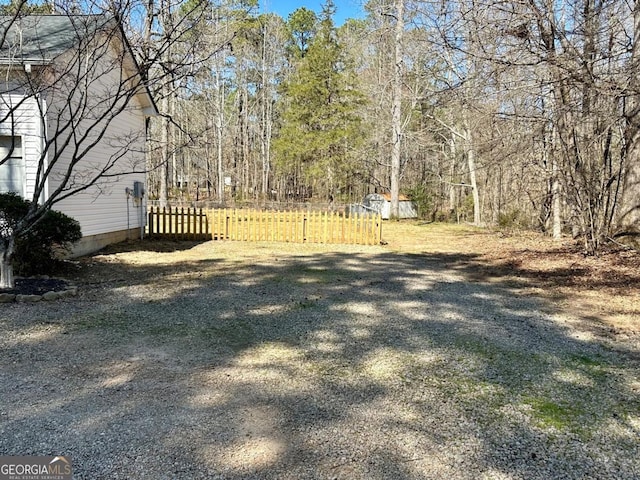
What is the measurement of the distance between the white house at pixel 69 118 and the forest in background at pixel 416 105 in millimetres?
785

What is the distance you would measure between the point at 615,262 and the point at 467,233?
8.45 meters

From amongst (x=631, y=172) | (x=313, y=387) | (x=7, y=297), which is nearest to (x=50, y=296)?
(x=7, y=297)

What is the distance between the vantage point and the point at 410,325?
5.39 metres

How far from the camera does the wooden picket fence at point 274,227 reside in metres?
13.6

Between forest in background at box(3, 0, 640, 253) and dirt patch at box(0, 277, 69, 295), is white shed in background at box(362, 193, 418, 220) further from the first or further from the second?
dirt patch at box(0, 277, 69, 295)

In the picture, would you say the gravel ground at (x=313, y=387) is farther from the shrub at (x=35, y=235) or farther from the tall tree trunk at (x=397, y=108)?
the tall tree trunk at (x=397, y=108)

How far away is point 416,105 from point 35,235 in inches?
821

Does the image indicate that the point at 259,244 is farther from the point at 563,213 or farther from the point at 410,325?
the point at 563,213

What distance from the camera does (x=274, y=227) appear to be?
13.7 m

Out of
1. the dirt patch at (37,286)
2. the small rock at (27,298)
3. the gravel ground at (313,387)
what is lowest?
the gravel ground at (313,387)

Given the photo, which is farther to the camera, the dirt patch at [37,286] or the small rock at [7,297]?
the dirt patch at [37,286]

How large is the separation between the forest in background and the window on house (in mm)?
2504

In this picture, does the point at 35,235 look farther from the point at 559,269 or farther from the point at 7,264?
the point at 559,269

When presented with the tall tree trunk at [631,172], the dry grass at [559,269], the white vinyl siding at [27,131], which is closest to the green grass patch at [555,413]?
the dry grass at [559,269]
